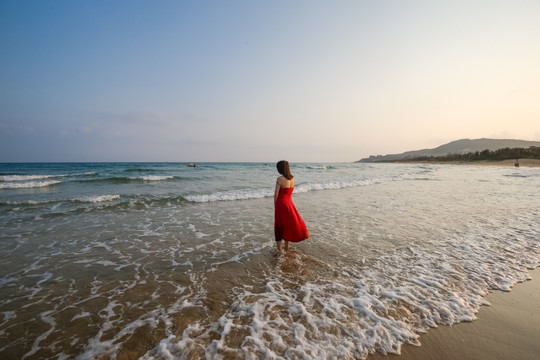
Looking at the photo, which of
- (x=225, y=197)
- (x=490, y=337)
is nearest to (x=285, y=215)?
(x=490, y=337)

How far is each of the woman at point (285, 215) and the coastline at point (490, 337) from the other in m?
3.02

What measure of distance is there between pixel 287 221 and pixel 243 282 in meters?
1.82

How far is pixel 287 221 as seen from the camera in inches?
219

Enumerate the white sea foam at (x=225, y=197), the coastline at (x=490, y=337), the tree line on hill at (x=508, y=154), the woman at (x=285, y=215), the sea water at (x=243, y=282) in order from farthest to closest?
the tree line on hill at (x=508, y=154), the white sea foam at (x=225, y=197), the woman at (x=285, y=215), the sea water at (x=243, y=282), the coastline at (x=490, y=337)

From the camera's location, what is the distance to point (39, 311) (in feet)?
11.2

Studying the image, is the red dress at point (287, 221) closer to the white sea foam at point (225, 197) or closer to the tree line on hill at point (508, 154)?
the white sea foam at point (225, 197)

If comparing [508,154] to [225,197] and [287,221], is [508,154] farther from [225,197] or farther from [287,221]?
[287,221]

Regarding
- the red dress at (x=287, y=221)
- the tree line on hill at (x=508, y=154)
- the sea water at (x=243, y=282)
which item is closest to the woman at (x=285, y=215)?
the red dress at (x=287, y=221)

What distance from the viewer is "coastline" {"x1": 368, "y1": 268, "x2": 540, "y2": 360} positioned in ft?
8.52

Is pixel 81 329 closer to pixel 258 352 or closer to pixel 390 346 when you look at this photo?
pixel 258 352

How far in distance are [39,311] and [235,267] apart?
3052mm

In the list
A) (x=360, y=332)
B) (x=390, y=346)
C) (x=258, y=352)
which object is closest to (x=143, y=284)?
(x=258, y=352)

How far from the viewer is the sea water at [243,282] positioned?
279cm

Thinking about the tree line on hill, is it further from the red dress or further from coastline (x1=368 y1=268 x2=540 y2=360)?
the red dress
